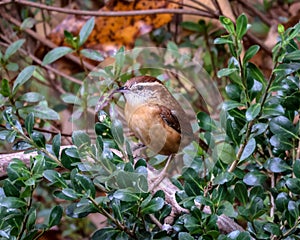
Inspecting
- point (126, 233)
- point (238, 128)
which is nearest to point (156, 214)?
point (126, 233)

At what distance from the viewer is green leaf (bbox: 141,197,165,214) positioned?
839 millimetres

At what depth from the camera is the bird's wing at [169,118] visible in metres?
0.79

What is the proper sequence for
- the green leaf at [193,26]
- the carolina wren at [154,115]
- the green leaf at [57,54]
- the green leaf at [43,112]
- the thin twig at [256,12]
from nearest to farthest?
the carolina wren at [154,115] < the green leaf at [43,112] < the green leaf at [57,54] < the green leaf at [193,26] < the thin twig at [256,12]

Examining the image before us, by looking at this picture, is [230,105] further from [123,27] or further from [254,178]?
[123,27]

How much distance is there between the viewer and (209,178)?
36.5 inches

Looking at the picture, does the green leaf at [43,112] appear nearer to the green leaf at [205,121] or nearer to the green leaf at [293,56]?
the green leaf at [205,121]

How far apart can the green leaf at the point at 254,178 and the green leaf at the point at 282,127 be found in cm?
8

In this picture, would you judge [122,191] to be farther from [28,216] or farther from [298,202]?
[298,202]

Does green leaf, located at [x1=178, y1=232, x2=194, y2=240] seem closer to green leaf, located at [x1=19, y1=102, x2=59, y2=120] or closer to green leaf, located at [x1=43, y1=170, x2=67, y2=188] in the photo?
green leaf, located at [x1=43, y1=170, x2=67, y2=188]

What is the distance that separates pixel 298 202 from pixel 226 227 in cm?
15

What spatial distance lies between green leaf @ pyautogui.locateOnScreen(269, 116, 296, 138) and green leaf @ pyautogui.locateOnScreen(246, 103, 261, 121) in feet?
0.27

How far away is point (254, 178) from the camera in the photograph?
99 centimetres

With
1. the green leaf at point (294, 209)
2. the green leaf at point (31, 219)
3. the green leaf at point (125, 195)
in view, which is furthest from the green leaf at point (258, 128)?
the green leaf at point (31, 219)

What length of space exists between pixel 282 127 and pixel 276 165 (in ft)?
0.21
